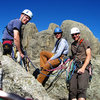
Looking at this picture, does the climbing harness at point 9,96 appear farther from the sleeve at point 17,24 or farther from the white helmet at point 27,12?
the white helmet at point 27,12

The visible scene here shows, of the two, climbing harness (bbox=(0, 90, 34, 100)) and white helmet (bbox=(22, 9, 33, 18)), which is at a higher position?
white helmet (bbox=(22, 9, 33, 18))

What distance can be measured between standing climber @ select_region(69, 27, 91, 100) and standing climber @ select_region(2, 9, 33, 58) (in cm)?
225

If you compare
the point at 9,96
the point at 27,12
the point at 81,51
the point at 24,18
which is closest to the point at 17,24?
the point at 24,18

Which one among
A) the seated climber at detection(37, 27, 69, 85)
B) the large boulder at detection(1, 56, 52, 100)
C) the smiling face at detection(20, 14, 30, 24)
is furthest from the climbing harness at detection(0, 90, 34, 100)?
the seated climber at detection(37, 27, 69, 85)

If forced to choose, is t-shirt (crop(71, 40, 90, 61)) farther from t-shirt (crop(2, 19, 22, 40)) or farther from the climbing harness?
the climbing harness

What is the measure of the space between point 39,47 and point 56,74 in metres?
28.2

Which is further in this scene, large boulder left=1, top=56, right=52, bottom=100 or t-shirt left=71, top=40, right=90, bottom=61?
t-shirt left=71, top=40, right=90, bottom=61

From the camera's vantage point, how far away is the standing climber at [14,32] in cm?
573

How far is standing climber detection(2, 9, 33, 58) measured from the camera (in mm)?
5725

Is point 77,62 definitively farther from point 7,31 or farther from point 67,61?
point 7,31

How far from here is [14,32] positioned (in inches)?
225

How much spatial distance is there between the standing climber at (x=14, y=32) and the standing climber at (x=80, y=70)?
225 cm

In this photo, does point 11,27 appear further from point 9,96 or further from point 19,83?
point 9,96

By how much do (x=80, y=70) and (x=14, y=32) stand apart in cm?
319
